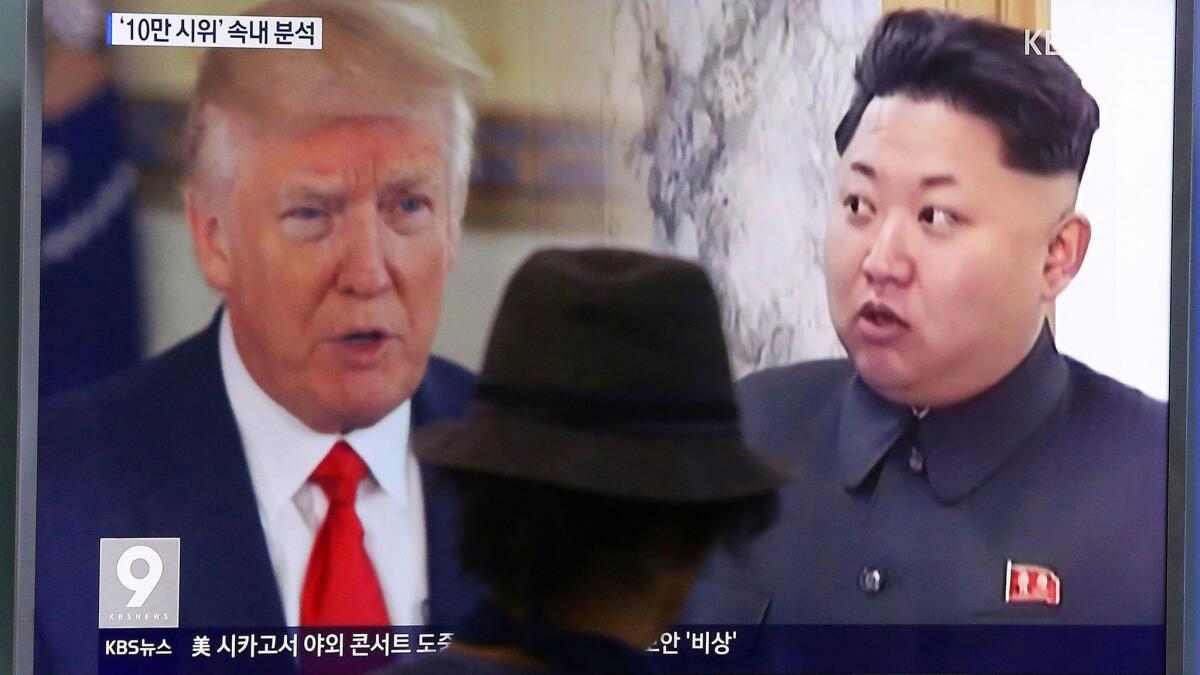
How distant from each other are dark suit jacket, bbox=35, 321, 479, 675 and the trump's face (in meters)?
0.08

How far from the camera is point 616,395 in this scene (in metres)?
1.43

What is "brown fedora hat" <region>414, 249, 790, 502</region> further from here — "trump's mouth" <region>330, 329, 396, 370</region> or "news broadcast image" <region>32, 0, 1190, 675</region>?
"trump's mouth" <region>330, 329, 396, 370</region>

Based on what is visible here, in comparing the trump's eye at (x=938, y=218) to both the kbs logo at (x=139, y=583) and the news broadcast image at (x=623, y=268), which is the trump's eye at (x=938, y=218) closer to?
the news broadcast image at (x=623, y=268)

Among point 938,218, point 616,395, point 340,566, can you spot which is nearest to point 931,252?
Result: point 938,218

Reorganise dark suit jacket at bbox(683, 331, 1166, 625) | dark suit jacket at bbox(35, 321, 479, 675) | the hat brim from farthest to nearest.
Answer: dark suit jacket at bbox(683, 331, 1166, 625) < dark suit jacket at bbox(35, 321, 479, 675) < the hat brim

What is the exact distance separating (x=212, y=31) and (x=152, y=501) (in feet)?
2.01

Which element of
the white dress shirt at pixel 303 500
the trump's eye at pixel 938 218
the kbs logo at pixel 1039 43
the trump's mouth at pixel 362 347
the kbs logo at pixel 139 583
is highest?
the kbs logo at pixel 1039 43

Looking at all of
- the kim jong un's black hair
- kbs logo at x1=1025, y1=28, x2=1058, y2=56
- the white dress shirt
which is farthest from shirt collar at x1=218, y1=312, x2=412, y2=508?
kbs logo at x1=1025, y1=28, x2=1058, y2=56

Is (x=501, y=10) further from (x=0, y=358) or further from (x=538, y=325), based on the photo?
(x=0, y=358)

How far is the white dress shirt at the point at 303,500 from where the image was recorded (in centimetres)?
179

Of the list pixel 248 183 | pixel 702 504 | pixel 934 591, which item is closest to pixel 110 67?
pixel 248 183

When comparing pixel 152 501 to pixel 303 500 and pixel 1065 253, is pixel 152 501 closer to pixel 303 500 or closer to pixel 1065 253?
pixel 303 500

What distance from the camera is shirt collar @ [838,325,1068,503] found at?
189cm

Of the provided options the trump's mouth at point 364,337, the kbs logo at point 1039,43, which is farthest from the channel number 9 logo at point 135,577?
the kbs logo at point 1039,43
